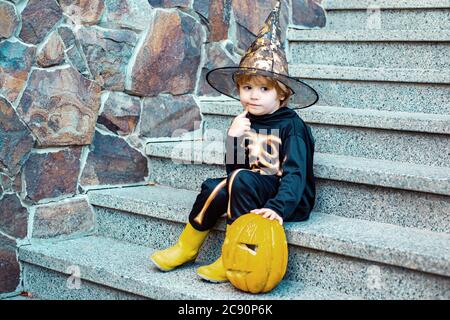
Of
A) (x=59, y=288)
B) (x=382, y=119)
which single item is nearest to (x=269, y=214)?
(x=382, y=119)

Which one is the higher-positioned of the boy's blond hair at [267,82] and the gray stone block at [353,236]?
the boy's blond hair at [267,82]

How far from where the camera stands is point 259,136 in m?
2.31

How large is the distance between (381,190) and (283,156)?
36 cm

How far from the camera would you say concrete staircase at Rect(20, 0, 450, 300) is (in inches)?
78.9

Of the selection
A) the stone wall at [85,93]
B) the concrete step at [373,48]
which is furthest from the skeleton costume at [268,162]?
the concrete step at [373,48]

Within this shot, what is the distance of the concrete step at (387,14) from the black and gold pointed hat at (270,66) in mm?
1253

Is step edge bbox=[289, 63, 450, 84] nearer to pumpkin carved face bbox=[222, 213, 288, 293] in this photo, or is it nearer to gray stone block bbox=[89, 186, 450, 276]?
gray stone block bbox=[89, 186, 450, 276]

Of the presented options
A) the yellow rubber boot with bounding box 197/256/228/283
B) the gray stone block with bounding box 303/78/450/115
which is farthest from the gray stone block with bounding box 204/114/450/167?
the yellow rubber boot with bounding box 197/256/228/283

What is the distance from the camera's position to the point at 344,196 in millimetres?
2350

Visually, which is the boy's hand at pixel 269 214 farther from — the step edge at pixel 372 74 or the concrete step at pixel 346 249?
the step edge at pixel 372 74

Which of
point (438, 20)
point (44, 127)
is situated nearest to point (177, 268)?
point (44, 127)

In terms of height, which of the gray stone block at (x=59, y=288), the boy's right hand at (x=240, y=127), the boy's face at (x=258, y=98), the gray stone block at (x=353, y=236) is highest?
the boy's face at (x=258, y=98)

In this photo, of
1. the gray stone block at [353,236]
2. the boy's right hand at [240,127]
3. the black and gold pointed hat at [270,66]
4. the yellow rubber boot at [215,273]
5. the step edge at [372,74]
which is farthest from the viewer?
the step edge at [372,74]

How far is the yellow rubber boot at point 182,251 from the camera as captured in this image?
2.23 metres
